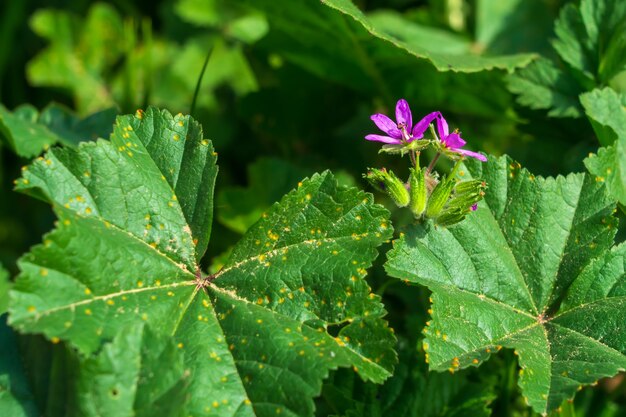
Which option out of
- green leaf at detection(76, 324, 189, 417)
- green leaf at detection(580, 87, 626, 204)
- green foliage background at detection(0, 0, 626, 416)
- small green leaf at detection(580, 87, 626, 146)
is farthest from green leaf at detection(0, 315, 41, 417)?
small green leaf at detection(580, 87, 626, 146)

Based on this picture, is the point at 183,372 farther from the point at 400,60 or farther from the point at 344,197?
the point at 400,60

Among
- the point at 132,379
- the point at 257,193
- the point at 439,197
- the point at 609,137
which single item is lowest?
the point at 132,379

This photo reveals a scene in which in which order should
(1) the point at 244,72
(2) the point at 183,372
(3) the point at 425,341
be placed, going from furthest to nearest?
1. (1) the point at 244,72
2. (3) the point at 425,341
3. (2) the point at 183,372

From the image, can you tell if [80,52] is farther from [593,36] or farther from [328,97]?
[593,36]

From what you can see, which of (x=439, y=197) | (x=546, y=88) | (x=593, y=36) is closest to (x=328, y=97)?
(x=546, y=88)

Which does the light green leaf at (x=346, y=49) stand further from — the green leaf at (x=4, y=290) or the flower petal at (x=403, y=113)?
the green leaf at (x=4, y=290)

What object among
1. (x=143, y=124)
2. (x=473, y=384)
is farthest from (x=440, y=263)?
(x=143, y=124)
